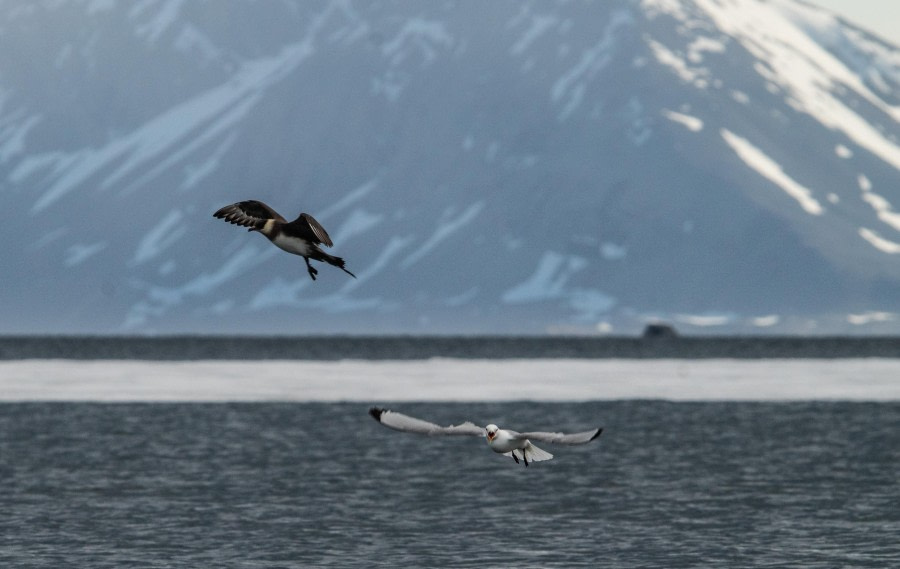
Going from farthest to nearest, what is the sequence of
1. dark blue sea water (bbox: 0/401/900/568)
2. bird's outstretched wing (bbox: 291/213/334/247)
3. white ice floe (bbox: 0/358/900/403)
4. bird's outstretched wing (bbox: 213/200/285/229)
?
white ice floe (bbox: 0/358/900/403)
dark blue sea water (bbox: 0/401/900/568)
bird's outstretched wing (bbox: 213/200/285/229)
bird's outstretched wing (bbox: 291/213/334/247)

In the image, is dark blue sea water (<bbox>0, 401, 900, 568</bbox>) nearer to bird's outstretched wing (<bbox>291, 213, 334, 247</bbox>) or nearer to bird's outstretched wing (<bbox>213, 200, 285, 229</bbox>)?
bird's outstretched wing (<bbox>213, 200, 285, 229</bbox>)

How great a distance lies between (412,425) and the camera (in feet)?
70.4

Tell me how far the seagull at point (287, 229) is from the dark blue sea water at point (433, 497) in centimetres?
1959

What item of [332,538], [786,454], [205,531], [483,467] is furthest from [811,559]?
[786,454]

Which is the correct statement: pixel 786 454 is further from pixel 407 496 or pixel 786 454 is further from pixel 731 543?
pixel 731 543

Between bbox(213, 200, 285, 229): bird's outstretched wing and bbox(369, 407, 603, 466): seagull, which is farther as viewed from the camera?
bbox(213, 200, 285, 229): bird's outstretched wing

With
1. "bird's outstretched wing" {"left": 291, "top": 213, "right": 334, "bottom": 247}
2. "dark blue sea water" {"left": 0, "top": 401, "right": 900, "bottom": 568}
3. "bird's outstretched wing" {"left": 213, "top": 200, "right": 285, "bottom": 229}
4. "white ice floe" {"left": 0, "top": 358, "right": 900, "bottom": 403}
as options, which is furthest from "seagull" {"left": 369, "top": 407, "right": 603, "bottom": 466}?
"white ice floe" {"left": 0, "top": 358, "right": 900, "bottom": 403}

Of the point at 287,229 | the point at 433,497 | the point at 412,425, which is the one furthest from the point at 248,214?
the point at 433,497

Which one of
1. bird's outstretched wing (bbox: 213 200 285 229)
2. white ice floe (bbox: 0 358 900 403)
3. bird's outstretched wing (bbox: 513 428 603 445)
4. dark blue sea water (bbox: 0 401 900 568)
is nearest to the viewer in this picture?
bird's outstretched wing (bbox: 513 428 603 445)

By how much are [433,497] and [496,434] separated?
113ft

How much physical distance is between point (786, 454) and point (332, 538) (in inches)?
1563

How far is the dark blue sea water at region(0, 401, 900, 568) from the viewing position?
4341cm

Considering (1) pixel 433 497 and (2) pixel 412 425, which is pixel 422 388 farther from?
(2) pixel 412 425

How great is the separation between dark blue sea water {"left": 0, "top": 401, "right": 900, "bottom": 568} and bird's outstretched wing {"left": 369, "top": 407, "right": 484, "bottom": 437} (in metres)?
18.4
